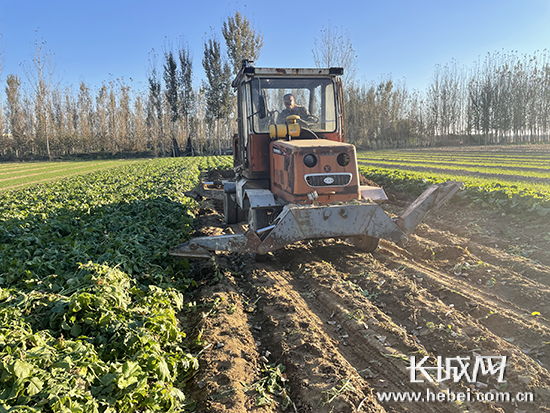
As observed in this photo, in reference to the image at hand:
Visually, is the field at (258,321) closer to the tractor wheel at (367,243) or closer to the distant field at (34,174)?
the tractor wheel at (367,243)

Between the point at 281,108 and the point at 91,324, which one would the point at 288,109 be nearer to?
the point at 281,108

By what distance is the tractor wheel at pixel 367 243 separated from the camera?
6.57 meters

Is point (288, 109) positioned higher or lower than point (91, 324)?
higher

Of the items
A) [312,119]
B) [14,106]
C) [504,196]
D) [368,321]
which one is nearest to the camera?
[368,321]

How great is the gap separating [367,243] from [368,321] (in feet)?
8.31

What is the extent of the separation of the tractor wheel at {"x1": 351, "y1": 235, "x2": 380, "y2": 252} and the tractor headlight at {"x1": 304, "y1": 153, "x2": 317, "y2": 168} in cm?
160

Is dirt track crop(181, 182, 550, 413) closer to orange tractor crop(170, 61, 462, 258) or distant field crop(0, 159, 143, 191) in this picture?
orange tractor crop(170, 61, 462, 258)

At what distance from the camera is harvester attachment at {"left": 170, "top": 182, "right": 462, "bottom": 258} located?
5430 mm

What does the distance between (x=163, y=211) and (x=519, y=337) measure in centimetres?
716

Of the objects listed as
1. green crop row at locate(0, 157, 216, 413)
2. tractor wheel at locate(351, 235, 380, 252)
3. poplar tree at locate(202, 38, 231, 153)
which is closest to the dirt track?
tractor wheel at locate(351, 235, 380, 252)

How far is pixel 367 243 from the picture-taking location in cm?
668

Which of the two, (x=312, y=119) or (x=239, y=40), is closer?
(x=312, y=119)

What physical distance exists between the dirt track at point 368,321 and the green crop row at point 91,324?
1.51 ft

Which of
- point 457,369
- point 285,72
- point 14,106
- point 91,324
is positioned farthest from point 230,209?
point 14,106
